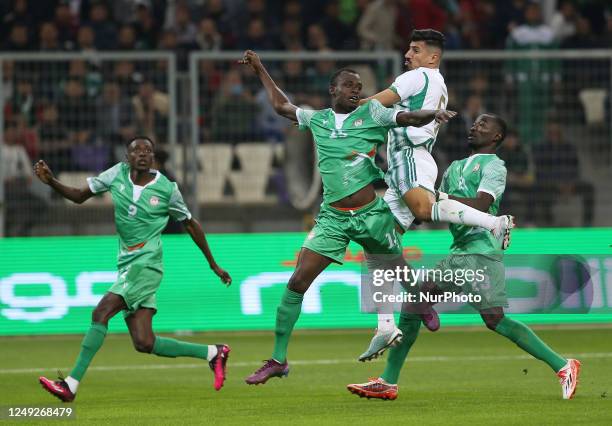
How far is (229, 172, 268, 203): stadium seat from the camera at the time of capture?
60.7 feet

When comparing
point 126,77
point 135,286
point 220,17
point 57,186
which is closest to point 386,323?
point 135,286

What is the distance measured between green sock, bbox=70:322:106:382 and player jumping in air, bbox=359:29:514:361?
85.5 inches

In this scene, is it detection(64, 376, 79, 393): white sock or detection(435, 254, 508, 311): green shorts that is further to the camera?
detection(64, 376, 79, 393): white sock

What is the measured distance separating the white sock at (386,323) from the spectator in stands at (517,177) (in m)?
7.81

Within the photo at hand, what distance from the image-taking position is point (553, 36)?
21312 mm

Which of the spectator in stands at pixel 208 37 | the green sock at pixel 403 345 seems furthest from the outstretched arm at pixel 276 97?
the spectator in stands at pixel 208 37

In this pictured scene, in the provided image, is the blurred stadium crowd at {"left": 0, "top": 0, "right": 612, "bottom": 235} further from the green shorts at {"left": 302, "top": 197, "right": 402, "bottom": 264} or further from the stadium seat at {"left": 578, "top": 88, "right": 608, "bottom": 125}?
the green shorts at {"left": 302, "top": 197, "right": 402, "bottom": 264}

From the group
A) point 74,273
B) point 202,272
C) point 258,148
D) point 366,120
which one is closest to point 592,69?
point 258,148

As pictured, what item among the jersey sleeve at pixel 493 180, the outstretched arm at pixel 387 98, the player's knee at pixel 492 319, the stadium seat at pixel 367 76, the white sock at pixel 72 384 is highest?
the outstretched arm at pixel 387 98

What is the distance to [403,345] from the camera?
11.5 metres

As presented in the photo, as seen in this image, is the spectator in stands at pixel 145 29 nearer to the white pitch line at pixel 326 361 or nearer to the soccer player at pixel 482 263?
the white pitch line at pixel 326 361

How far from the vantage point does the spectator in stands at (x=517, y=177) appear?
1891 centimetres

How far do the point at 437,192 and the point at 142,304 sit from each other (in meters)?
2.63

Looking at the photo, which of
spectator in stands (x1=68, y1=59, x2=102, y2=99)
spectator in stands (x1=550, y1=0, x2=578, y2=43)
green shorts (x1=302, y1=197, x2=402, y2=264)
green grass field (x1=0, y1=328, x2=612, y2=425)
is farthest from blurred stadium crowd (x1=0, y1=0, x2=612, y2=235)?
green shorts (x1=302, y1=197, x2=402, y2=264)
